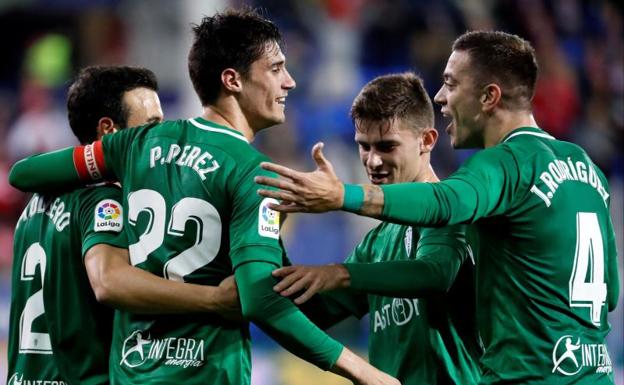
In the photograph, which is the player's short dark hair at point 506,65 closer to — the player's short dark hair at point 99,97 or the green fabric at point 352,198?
the green fabric at point 352,198

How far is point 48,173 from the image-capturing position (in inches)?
179

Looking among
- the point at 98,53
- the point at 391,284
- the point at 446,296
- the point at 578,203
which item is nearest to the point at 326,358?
the point at 391,284

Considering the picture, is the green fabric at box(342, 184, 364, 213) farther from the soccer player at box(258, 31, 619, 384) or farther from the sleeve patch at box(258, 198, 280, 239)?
the sleeve patch at box(258, 198, 280, 239)

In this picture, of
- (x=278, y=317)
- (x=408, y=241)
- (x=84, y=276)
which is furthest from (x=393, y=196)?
(x=84, y=276)

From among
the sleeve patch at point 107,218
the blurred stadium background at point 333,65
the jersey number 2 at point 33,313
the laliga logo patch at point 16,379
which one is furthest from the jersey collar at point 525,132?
the blurred stadium background at point 333,65

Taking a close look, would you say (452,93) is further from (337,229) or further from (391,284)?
(337,229)

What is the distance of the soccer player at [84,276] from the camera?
164 inches

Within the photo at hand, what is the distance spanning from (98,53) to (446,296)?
1109 cm

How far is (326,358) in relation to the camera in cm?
407

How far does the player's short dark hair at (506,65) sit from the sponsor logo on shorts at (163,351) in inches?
63.5

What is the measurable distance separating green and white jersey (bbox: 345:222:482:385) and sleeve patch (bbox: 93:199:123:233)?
1.23 meters

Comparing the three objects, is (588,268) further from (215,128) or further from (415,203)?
(215,128)

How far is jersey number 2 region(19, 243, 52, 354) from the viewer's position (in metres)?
4.64

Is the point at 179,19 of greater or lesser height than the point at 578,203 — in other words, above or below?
above
